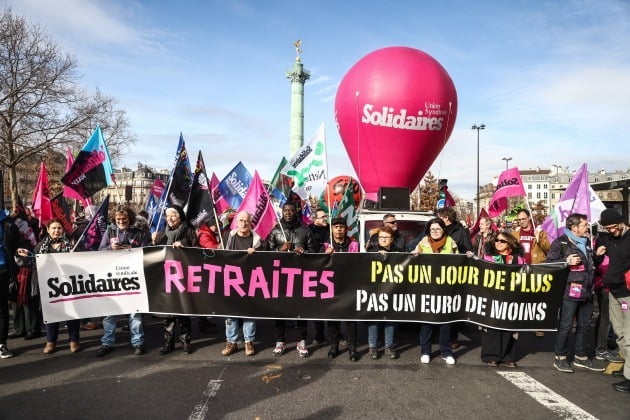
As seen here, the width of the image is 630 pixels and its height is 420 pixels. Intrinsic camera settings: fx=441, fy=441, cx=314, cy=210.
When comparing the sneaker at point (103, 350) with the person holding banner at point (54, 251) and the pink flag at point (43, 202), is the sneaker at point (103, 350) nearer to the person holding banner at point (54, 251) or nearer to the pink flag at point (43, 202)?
the person holding banner at point (54, 251)

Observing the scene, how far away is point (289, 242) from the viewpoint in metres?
6.17

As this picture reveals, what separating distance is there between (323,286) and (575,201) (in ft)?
15.8

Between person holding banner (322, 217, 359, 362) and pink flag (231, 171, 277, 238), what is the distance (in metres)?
1.04

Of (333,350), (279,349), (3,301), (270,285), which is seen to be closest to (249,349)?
(279,349)

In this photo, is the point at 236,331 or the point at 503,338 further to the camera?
the point at 236,331

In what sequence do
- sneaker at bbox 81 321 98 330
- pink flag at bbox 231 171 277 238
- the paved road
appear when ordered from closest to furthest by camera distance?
1. the paved road
2. pink flag at bbox 231 171 277 238
3. sneaker at bbox 81 321 98 330

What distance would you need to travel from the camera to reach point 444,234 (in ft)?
19.8

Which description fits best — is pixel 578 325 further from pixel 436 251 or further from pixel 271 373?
pixel 271 373

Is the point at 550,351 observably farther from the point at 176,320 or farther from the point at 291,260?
the point at 176,320

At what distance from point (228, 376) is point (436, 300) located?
280 centimetres

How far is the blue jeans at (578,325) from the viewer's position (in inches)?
222

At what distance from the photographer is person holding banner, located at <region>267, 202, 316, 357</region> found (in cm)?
601

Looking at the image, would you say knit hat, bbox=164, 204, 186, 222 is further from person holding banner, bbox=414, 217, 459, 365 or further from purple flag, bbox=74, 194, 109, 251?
person holding banner, bbox=414, 217, 459, 365

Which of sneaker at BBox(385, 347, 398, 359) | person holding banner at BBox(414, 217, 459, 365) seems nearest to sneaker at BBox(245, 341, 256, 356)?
sneaker at BBox(385, 347, 398, 359)
